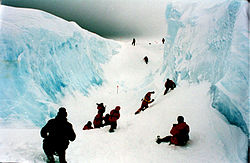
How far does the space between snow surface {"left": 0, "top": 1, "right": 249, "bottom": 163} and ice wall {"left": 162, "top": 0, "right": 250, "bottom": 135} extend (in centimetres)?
16

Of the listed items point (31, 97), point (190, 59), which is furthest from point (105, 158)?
point (190, 59)

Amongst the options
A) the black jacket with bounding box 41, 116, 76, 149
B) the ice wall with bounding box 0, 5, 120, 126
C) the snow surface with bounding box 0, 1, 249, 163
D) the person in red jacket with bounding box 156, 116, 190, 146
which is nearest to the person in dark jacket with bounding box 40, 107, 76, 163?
the black jacket with bounding box 41, 116, 76, 149

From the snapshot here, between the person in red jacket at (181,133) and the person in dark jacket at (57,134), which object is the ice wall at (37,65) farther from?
the person in red jacket at (181,133)

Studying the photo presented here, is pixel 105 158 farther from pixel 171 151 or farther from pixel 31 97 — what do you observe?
pixel 31 97

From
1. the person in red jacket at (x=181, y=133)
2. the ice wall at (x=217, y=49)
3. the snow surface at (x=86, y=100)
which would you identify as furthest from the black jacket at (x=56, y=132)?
the ice wall at (x=217, y=49)

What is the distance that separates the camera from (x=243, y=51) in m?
3.58

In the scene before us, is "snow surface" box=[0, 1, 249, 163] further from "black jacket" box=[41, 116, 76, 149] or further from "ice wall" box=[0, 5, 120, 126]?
"black jacket" box=[41, 116, 76, 149]

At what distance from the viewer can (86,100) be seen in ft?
30.4

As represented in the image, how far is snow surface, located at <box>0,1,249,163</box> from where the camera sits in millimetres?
3184

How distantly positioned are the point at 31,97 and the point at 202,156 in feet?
18.6

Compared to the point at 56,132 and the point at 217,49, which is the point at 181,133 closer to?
the point at 56,132

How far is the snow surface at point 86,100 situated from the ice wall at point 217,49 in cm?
16

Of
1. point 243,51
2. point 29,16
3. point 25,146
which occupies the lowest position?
point 25,146

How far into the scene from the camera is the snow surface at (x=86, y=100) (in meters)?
3.18
